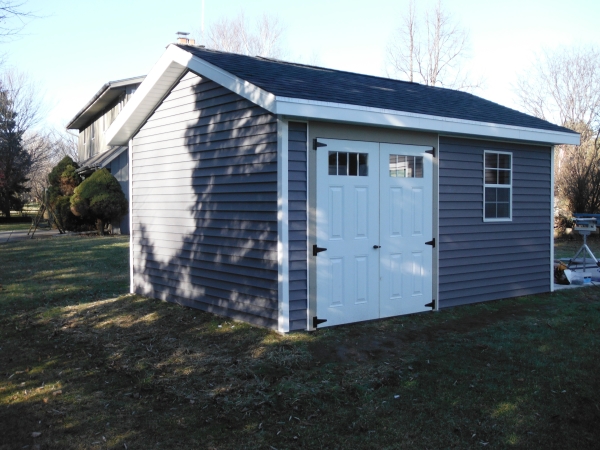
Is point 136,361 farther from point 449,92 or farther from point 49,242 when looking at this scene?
point 49,242

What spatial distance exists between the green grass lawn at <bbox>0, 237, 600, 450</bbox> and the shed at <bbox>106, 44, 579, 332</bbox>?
17.6 inches

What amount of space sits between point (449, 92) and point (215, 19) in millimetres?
25678

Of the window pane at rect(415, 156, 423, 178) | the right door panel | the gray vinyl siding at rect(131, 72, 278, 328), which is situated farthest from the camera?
the window pane at rect(415, 156, 423, 178)

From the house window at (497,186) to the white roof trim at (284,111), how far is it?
391 mm

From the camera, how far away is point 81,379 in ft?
17.7

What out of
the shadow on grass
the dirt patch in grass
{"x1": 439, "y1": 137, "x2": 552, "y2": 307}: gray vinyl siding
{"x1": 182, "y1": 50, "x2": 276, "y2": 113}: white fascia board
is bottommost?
the shadow on grass

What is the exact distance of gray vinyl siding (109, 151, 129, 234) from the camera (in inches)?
838

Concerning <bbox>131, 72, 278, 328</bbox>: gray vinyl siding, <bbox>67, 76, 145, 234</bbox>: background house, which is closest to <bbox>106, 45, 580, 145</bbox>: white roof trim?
<bbox>131, 72, 278, 328</bbox>: gray vinyl siding

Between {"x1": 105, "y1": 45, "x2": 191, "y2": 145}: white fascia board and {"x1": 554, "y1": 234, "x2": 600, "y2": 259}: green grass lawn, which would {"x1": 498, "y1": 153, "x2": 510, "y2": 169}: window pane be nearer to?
{"x1": 105, "y1": 45, "x2": 191, "y2": 145}: white fascia board

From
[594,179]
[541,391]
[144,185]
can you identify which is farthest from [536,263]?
[594,179]

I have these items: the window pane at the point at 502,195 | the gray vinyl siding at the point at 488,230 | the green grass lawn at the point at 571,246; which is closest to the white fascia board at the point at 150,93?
the gray vinyl siding at the point at 488,230

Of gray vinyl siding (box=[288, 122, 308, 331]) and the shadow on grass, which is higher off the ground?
gray vinyl siding (box=[288, 122, 308, 331])

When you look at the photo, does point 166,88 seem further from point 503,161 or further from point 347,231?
point 503,161

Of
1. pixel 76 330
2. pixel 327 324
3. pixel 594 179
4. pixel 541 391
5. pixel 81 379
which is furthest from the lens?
pixel 594 179
